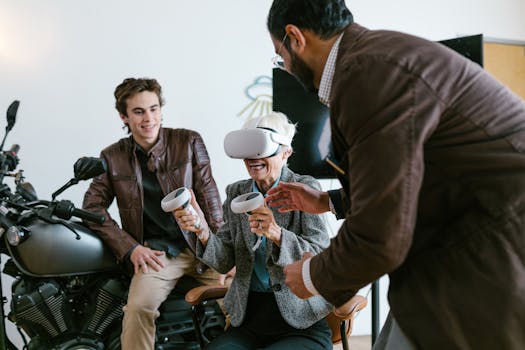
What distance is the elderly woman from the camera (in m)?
1.67

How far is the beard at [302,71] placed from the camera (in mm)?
1135

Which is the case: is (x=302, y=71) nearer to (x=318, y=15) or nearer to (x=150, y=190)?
(x=318, y=15)

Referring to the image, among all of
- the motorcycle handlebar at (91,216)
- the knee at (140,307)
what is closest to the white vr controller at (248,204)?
the motorcycle handlebar at (91,216)

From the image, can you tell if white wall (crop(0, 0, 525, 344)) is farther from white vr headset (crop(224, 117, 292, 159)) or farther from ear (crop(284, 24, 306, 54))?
ear (crop(284, 24, 306, 54))

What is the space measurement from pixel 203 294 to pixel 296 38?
1214 mm

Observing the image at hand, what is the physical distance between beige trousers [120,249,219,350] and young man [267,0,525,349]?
1.38 m

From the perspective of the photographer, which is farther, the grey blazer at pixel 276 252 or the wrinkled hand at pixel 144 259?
the wrinkled hand at pixel 144 259

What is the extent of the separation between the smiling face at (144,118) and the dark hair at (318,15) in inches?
59.8

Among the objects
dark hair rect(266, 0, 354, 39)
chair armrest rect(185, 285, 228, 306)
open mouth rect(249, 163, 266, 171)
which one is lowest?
chair armrest rect(185, 285, 228, 306)

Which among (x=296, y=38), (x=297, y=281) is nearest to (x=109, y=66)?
(x=296, y=38)

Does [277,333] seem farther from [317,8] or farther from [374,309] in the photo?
[317,8]

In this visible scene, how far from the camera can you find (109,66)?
3.11 m

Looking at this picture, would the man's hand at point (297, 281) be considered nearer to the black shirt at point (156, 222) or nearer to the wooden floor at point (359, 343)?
the black shirt at point (156, 222)

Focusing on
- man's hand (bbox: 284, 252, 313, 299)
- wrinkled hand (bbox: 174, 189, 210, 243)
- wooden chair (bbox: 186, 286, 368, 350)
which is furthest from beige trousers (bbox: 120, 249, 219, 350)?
man's hand (bbox: 284, 252, 313, 299)
